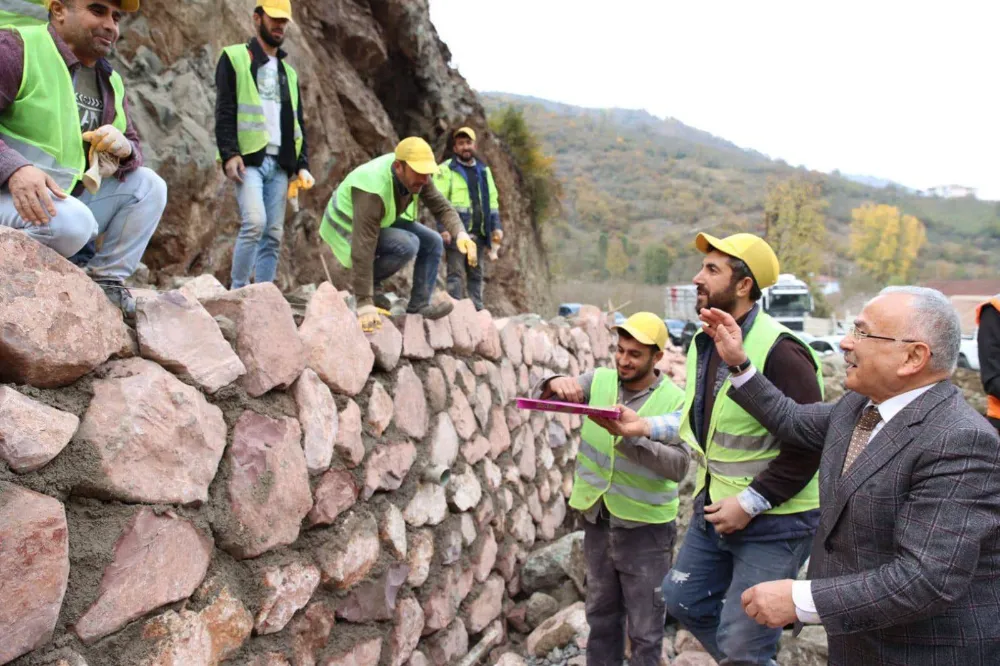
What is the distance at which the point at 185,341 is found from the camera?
86.1 inches

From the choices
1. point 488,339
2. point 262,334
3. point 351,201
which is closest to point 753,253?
point 262,334

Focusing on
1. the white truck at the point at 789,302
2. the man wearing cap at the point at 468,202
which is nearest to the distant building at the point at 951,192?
the white truck at the point at 789,302

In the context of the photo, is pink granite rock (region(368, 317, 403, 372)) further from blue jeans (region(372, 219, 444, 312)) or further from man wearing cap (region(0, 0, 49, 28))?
man wearing cap (region(0, 0, 49, 28))

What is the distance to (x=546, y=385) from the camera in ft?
11.9

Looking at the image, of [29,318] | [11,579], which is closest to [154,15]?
[29,318]

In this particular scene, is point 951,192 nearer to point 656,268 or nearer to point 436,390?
point 656,268

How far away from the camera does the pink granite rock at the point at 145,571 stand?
182 cm

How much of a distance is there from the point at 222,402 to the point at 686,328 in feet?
63.4

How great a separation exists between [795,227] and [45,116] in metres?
42.2

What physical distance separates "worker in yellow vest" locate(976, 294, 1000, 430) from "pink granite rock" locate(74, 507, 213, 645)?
402 centimetres

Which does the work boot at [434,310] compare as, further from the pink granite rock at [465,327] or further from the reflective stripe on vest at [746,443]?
the reflective stripe on vest at [746,443]

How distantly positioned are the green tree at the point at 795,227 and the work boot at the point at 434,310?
38737mm

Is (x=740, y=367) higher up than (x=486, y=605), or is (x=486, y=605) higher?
(x=740, y=367)

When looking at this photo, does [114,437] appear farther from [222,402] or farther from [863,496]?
[863,496]
